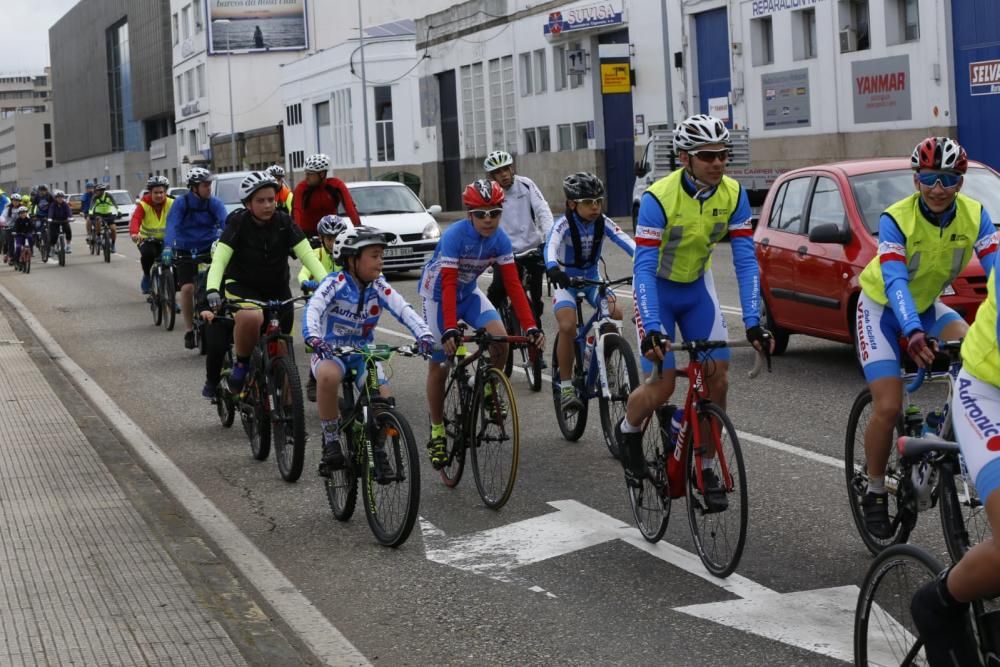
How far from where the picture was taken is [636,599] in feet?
21.8

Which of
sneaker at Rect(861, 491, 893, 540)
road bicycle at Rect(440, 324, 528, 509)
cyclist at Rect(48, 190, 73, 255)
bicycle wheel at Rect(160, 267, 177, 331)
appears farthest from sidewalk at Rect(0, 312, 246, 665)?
cyclist at Rect(48, 190, 73, 255)

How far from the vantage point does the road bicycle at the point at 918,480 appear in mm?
5602

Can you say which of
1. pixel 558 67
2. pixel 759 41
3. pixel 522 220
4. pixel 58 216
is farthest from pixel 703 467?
pixel 558 67

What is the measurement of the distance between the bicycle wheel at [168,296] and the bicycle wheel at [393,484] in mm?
12276

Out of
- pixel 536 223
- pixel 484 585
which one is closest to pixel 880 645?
pixel 484 585

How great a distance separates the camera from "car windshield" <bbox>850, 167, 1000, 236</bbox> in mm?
12688

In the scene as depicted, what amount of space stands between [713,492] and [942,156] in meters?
1.66

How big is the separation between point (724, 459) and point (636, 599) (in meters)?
0.68

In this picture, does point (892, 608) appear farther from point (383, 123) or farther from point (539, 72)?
point (383, 123)

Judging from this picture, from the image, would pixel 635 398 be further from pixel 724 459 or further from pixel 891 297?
pixel 891 297

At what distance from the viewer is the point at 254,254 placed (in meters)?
10.6

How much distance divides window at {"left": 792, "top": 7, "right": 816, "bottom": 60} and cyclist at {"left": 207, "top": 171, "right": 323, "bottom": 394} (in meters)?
32.1

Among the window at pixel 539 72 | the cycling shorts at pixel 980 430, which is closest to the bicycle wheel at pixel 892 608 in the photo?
the cycling shorts at pixel 980 430

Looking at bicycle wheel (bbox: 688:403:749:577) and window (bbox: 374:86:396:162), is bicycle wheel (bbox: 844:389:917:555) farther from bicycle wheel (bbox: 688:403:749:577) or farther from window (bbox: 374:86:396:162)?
window (bbox: 374:86:396:162)
